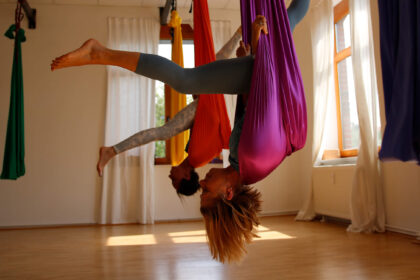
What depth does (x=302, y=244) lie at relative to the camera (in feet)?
10.7

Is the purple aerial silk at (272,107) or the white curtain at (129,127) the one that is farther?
the white curtain at (129,127)

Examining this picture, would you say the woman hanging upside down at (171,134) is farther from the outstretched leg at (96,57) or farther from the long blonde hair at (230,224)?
the outstretched leg at (96,57)

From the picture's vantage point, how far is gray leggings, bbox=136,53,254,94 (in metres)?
1.64

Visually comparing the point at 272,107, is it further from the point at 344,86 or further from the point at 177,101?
the point at 344,86

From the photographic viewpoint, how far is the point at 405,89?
90.0 inches

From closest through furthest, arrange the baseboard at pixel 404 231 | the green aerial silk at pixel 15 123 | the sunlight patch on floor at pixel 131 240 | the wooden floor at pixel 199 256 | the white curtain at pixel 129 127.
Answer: the wooden floor at pixel 199 256
the baseboard at pixel 404 231
the sunlight patch on floor at pixel 131 240
the green aerial silk at pixel 15 123
the white curtain at pixel 129 127

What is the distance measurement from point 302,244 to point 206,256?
0.87 m

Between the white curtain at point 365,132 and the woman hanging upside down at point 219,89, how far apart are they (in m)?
2.19

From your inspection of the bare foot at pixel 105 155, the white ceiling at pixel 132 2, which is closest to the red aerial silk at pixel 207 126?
the bare foot at pixel 105 155

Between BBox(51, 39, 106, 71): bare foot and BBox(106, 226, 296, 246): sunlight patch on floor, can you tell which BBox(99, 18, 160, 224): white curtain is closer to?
BBox(106, 226, 296, 246): sunlight patch on floor

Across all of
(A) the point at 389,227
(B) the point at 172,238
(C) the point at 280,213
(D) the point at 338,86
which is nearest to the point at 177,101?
(B) the point at 172,238

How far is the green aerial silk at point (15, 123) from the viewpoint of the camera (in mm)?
3875

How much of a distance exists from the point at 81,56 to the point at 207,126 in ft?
3.71

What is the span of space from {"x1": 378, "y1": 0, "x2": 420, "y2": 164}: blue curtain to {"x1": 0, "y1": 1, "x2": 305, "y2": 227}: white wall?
3.34 meters
